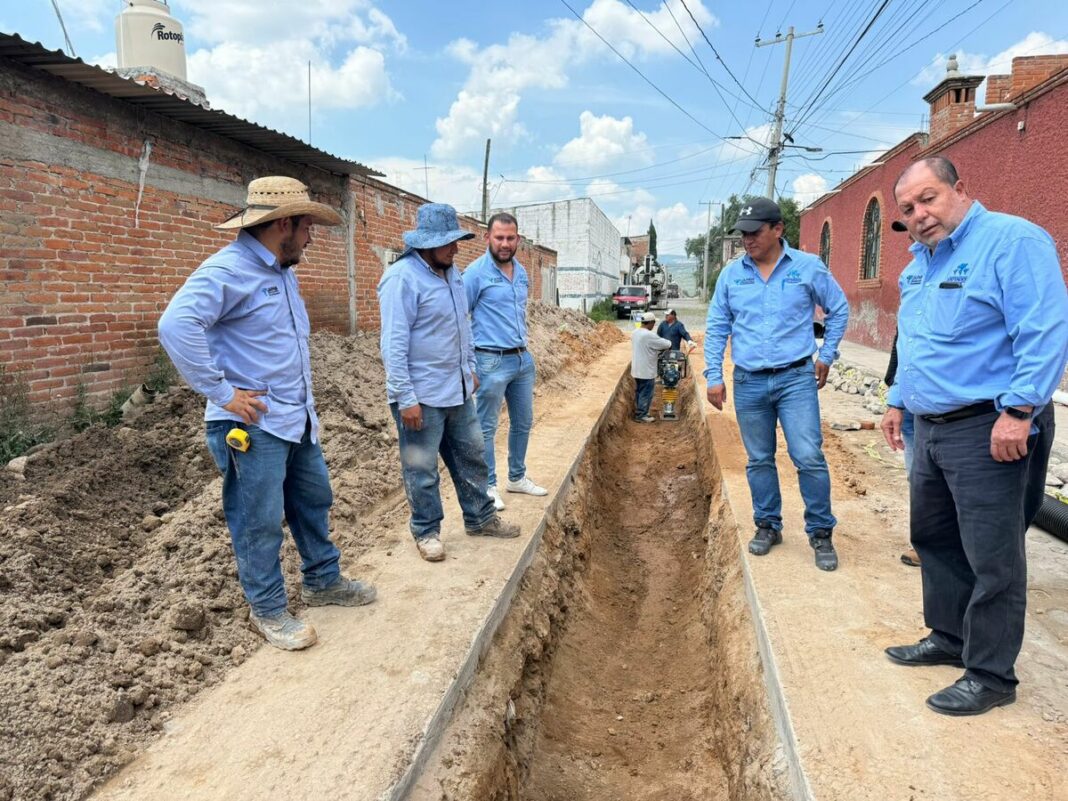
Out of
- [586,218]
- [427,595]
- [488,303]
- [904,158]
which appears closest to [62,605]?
[427,595]

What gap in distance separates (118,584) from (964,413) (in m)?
3.80

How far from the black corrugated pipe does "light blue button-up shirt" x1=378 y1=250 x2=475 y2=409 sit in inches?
152

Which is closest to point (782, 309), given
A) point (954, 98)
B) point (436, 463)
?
point (436, 463)

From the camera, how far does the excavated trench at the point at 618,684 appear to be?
2.77 metres

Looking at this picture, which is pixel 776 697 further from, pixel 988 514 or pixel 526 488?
pixel 526 488

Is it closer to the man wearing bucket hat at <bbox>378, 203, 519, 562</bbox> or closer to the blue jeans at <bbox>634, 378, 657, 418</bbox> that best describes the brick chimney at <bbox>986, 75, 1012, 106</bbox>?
the blue jeans at <bbox>634, 378, 657, 418</bbox>

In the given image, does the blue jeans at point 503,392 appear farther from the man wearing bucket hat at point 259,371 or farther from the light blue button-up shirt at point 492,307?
the man wearing bucket hat at point 259,371

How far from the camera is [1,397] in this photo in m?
4.46

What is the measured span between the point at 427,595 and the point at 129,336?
391cm

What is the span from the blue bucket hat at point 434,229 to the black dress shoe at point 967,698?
2.97 metres

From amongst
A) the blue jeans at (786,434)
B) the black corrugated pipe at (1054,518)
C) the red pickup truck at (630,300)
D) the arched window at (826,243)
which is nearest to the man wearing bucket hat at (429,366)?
the blue jeans at (786,434)

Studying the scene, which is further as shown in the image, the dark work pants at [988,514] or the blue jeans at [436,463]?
the blue jeans at [436,463]

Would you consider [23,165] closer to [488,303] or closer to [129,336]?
[129,336]

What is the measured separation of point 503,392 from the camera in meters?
4.53
